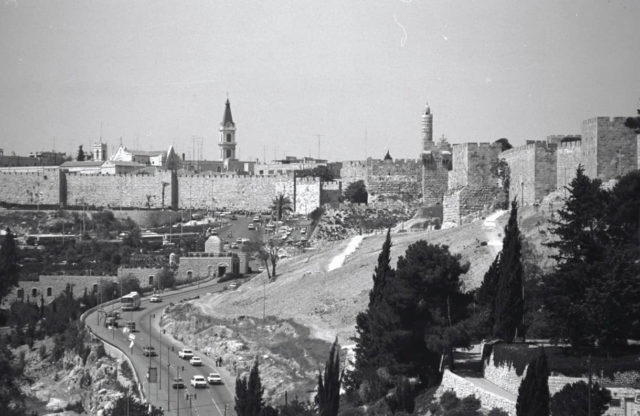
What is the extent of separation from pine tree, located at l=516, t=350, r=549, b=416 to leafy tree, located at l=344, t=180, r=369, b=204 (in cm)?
4281

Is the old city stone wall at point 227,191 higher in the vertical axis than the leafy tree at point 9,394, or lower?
higher

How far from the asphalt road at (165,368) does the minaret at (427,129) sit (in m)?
18.6

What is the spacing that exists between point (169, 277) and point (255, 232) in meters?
10.2

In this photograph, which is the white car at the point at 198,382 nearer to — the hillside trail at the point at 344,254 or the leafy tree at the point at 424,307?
the leafy tree at the point at 424,307

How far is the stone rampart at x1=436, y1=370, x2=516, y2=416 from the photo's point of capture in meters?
19.8

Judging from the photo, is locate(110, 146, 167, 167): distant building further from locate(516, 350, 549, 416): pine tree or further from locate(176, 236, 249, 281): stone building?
locate(516, 350, 549, 416): pine tree

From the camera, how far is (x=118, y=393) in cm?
3219

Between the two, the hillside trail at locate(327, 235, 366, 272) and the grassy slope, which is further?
the hillside trail at locate(327, 235, 366, 272)

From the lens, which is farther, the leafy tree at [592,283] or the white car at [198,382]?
the white car at [198,382]

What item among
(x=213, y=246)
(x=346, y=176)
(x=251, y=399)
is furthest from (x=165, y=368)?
(x=346, y=176)

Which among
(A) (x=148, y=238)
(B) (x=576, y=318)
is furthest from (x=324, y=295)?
(A) (x=148, y=238)

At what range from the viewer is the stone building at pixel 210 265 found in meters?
51.8

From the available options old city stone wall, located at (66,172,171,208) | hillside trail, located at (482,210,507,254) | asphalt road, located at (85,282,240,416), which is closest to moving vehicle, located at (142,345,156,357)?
asphalt road, located at (85,282,240,416)

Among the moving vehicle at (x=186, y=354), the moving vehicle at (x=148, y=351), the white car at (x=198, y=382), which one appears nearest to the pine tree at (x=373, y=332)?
the white car at (x=198, y=382)
